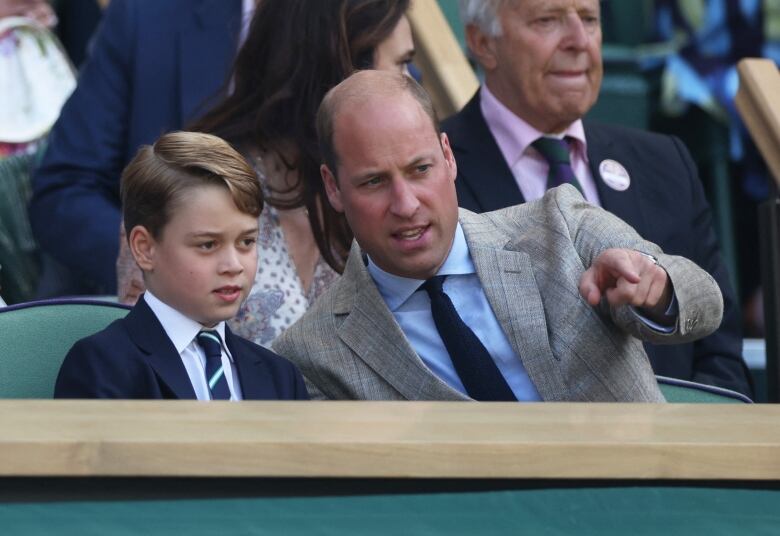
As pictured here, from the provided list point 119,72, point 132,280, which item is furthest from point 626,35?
point 132,280

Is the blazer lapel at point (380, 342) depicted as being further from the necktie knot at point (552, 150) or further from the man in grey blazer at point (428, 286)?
the necktie knot at point (552, 150)

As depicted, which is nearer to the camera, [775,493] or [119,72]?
[775,493]

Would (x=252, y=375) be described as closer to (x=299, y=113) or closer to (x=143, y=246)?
(x=143, y=246)

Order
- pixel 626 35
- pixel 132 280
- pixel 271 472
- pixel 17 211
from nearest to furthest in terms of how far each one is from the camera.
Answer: pixel 271 472, pixel 132 280, pixel 17 211, pixel 626 35

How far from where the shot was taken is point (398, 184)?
2.30 metres

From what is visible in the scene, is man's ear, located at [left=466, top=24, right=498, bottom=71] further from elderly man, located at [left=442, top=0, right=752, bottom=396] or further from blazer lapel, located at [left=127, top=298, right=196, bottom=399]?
blazer lapel, located at [left=127, top=298, right=196, bottom=399]

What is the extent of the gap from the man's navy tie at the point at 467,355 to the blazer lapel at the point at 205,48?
4.01ft

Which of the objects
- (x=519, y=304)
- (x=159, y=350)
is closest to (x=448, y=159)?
(x=519, y=304)

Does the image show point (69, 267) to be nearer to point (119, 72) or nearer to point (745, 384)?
point (119, 72)

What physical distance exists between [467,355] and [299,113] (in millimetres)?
877

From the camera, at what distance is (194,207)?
222cm

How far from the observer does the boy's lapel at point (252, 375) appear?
7.13 feet

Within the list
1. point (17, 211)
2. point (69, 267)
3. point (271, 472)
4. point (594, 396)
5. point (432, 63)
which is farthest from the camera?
Result: point (432, 63)

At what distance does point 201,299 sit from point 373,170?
0.35m
